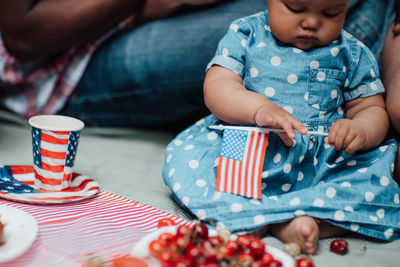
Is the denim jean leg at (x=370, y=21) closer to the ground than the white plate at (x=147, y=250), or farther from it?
farther from it

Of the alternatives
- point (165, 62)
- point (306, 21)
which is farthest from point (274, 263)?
point (165, 62)

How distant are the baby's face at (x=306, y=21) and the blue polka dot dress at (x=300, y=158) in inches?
1.4

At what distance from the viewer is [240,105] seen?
98 cm

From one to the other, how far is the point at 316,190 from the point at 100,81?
0.88 metres

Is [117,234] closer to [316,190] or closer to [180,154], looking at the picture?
[180,154]

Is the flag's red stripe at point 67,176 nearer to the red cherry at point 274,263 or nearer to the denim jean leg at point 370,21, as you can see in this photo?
the red cherry at point 274,263

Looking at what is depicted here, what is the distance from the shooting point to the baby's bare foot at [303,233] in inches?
33.9

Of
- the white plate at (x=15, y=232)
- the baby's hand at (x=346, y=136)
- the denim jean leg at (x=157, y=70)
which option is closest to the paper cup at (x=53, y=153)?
the white plate at (x=15, y=232)

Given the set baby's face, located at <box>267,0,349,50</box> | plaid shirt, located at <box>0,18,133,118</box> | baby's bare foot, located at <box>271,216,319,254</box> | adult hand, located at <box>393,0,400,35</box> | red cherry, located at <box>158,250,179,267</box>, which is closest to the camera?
red cherry, located at <box>158,250,179,267</box>

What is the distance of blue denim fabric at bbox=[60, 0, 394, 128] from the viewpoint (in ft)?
4.62

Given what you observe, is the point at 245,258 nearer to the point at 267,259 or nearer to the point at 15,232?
the point at 267,259

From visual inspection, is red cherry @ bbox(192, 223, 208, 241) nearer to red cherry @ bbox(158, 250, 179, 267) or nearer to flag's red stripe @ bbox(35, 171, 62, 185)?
red cherry @ bbox(158, 250, 179, 267)

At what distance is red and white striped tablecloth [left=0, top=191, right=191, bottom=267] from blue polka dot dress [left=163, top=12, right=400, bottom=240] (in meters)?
0.11

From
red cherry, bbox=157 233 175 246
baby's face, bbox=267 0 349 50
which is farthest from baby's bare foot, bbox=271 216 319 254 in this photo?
baby's face, bbox=267 0 349 50
